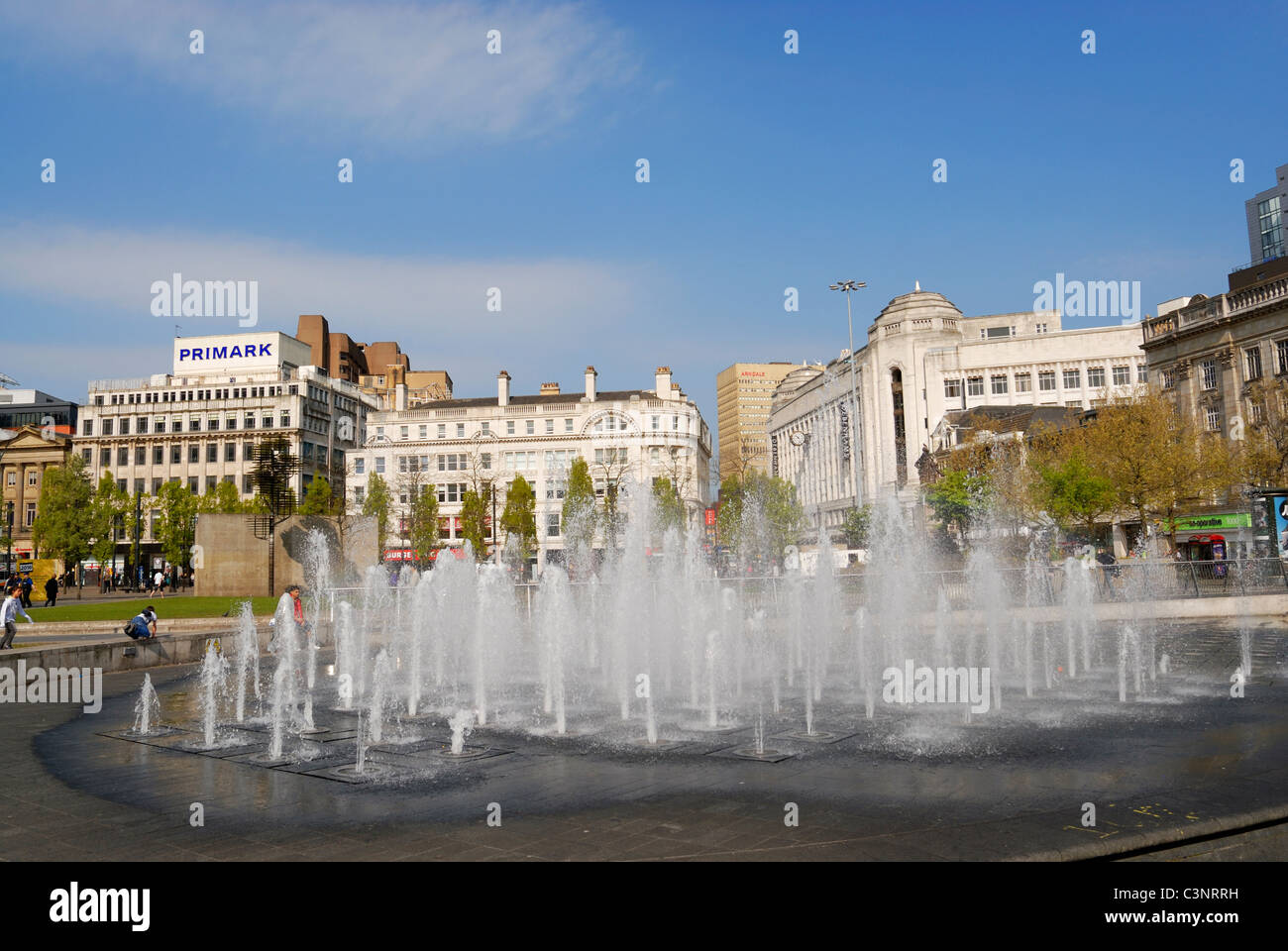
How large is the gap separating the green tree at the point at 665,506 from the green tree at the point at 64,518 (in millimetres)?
38702

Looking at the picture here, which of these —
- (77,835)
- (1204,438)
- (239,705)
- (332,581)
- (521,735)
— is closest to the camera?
(77,835)

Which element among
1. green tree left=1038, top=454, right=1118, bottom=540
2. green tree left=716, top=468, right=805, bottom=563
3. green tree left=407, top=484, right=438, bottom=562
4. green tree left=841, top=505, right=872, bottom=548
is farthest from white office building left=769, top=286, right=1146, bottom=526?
green tree left=407, top=484, right=438, bottom=562

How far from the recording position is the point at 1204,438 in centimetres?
4672

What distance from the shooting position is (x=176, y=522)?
6700 centimetres

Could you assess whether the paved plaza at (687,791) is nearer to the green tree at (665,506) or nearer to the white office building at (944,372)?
the green tree at (665,506)

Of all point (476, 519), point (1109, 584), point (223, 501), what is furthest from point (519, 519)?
point (1109, 584)

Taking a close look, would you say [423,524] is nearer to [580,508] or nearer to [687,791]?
[580,508]

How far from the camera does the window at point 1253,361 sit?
46.8 metres

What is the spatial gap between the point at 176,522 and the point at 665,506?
36.3 meters

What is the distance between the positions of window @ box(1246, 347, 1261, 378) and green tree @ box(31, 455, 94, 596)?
233ft
